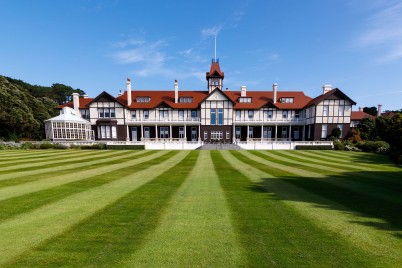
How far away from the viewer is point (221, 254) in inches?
145

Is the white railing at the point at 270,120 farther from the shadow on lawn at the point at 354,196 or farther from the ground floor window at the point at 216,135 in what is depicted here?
the shadow on lawn at the point at 354,196

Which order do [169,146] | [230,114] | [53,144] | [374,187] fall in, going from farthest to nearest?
[230,114], [169,146], [53,144], [374,187]

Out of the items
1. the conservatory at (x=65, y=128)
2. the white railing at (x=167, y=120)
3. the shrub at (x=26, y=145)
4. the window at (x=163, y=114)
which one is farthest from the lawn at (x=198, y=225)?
the window at (x=163, y=114)

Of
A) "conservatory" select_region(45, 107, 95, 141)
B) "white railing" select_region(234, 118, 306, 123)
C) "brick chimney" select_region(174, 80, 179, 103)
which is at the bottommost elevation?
"conservatory" select_region(45, 107, 95, 141)

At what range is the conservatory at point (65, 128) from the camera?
3444 centimetres

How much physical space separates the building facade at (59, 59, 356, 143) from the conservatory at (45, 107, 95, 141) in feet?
13.2

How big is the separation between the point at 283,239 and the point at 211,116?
37.4 meters

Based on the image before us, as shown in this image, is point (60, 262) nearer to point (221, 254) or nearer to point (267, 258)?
point (221, 254)

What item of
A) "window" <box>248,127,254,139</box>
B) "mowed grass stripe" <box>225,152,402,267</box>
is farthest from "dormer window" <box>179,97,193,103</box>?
"mowed grass stripe" <box>225,152,402,267</box>

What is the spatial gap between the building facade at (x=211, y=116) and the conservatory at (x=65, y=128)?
4.03m

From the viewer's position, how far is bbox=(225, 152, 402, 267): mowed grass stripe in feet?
12.2

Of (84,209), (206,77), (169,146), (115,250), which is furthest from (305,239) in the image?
(206,77)

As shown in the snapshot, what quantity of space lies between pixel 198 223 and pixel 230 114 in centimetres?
3684

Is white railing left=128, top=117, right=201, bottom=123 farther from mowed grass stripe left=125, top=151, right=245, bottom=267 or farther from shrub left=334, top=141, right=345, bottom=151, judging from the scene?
mowed grass stripe left=125, top=151, right=245, bottom=267
